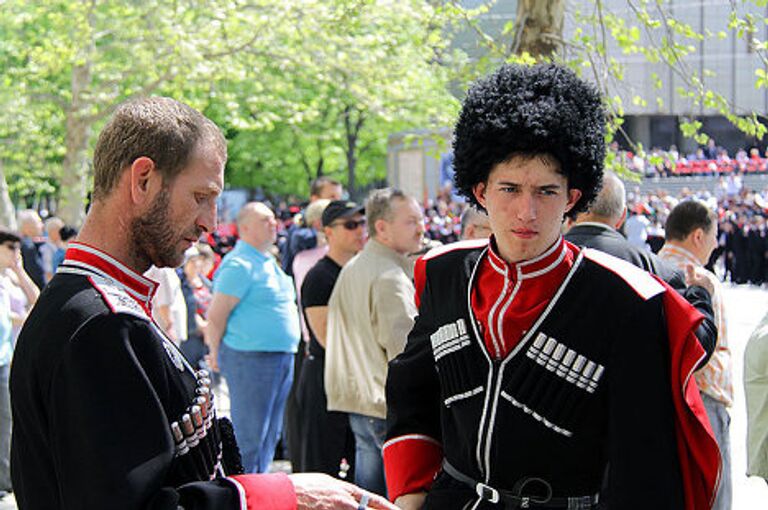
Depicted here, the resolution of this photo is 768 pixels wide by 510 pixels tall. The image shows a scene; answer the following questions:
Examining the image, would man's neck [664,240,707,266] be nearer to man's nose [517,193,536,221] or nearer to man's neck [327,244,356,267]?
man's neck [327,244,356,267]

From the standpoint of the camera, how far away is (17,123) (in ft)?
69.6

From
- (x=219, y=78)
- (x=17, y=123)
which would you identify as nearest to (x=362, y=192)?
(x=17, y=123)

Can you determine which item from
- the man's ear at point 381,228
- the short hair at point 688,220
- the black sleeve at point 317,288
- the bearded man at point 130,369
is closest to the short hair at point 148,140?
the bearded man at point 130,369

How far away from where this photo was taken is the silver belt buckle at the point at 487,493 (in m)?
3.06

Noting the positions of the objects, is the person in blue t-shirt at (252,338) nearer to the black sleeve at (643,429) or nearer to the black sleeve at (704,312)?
the black sleeve at (704,312)

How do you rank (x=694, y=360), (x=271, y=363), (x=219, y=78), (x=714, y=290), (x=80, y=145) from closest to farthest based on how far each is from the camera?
(x=694, y=360) < (x=714, y=290) < (x=271, y=363) < (x=219, y=78) < (x=80, y=145)

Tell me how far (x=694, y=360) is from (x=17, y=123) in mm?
20042

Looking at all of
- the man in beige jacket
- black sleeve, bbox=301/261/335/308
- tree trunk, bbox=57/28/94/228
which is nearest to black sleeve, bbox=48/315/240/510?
the man in beige jacket

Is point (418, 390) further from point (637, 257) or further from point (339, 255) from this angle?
point (339, 255)

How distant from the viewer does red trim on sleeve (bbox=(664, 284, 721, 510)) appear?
116 inches

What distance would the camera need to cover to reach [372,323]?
6.28 m

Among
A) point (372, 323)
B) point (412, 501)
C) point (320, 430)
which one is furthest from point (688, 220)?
point (412, 501)

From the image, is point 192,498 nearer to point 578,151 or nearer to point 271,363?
point 578,151

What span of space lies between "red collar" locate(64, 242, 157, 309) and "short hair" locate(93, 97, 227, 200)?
4.8 inches
